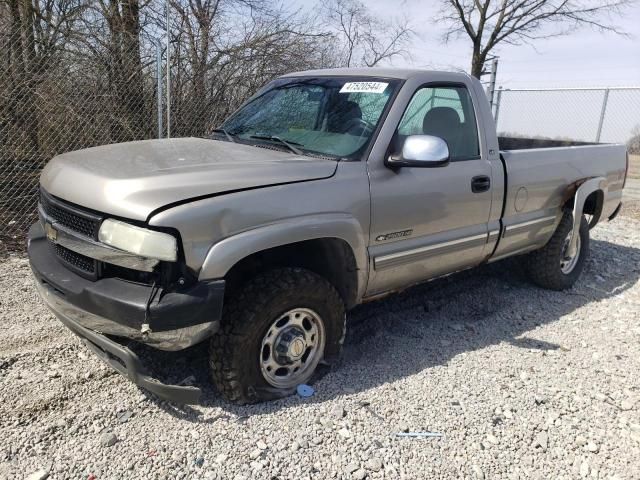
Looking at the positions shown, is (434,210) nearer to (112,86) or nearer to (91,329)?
(91,329)

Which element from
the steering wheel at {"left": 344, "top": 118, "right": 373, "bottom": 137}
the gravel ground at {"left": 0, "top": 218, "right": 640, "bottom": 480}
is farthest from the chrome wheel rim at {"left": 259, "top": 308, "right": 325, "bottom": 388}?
the steering wheel at {"left": 344, "top": 118, "right": 373, "bottom": 137}

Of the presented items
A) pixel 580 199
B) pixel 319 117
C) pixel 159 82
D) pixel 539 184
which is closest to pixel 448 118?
pixel 319 117

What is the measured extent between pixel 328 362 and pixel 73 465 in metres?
1.51

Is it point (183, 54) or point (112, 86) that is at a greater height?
point (183, 54)

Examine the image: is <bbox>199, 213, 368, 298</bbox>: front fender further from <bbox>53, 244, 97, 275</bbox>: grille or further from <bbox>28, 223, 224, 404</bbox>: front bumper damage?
<bbox>53, 244, 97, 275</bbox>: grille

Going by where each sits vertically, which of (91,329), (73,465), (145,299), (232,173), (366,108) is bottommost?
(73,465)

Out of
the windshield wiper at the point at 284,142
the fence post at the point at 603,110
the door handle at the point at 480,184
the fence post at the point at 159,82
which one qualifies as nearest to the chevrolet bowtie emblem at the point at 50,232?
the windshield wiper at the point at 284,142

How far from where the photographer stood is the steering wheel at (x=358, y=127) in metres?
3.17

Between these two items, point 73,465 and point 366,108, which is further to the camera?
point 366,108

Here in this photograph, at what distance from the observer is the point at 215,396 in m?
2.92

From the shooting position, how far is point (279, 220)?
8.56ft

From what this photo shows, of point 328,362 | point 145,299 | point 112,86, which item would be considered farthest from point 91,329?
point 112,86

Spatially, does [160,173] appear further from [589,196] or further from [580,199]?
[589,196]

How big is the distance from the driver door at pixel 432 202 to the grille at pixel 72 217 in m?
1.51
